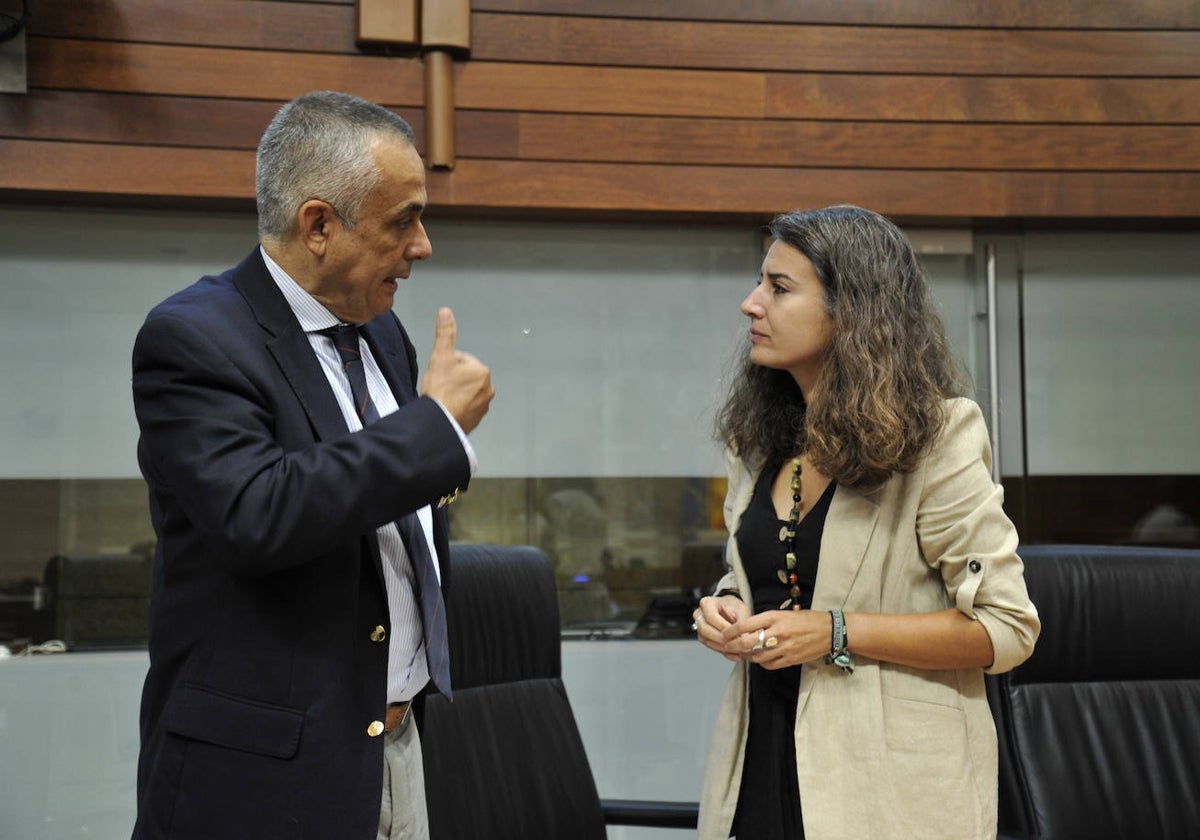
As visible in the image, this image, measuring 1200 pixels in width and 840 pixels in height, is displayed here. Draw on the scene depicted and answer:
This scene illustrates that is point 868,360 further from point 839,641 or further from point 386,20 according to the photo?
point 386,20

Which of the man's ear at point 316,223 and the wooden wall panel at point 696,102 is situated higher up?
the wooden wall panel at point 696,102

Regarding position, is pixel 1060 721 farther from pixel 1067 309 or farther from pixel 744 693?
pixel 1067 309

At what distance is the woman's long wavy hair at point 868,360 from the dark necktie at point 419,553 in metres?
0.61

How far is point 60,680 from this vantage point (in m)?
3.66

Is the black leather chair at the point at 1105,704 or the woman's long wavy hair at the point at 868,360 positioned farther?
the black leather chair at the point at 1105,704

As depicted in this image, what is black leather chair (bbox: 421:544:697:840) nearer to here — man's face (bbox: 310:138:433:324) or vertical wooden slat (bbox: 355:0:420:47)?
man's face (bbox: 310:138:433:324)

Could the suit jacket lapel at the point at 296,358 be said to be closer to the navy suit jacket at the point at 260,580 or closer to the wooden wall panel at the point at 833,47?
the navy suit jacket at the point at 260,580

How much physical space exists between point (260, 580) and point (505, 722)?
3.81ft

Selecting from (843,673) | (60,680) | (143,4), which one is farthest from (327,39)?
(843,673)

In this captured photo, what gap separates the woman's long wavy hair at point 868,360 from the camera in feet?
5.57

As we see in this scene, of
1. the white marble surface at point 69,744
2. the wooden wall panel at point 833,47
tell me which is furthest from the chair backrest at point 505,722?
the wooden wall panel at point 833,47

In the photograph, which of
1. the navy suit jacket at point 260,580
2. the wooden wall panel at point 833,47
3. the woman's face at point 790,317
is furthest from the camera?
the wooden wall panel at point 833,47

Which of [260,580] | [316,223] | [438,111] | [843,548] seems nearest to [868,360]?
[843,548]

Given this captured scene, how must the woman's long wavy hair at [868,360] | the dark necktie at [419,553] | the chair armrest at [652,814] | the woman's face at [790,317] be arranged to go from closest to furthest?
the dark necktie at [419,553], the woman's long wavy hair at [868,360], the woman's face at [790,317], the chair armrest at [652,814]
